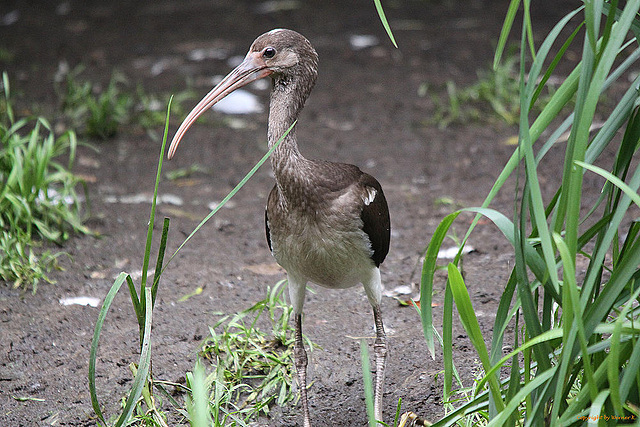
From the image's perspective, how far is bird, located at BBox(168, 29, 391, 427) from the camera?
3297 millimetres

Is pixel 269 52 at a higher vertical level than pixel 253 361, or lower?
higher

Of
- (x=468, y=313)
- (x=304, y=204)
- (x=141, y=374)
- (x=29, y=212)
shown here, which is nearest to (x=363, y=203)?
(x=304, y=204)

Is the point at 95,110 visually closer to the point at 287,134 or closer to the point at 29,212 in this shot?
the point at 29,212

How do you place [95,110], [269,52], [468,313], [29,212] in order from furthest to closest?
1. [95,110]
2. [29,212]
3. [269,52]
4. [468,313]

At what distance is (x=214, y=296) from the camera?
14.8ft

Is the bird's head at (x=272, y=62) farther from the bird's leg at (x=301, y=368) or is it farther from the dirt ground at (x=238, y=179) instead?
the dirt ground at (x=238, y=179)

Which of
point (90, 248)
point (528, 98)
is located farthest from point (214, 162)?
point (528, 98)

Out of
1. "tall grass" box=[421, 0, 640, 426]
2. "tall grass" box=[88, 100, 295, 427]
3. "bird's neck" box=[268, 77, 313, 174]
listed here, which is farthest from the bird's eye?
"tall grass" box=[421, 0, 640, 426]

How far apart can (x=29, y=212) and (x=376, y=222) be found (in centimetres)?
247

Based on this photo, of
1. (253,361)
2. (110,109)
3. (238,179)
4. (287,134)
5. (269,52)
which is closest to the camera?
(287,134)

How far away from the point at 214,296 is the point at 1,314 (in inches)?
47.4

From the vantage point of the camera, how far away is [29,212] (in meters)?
4.77

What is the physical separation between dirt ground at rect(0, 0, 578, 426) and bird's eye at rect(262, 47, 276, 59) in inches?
56.0

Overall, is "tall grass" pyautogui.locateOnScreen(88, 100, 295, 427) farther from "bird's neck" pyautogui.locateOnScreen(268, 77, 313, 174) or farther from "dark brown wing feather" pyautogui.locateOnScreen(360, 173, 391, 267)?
"dark brown wing feather" pyautogui.locateOnScreen(360, 173, 391, 267)
